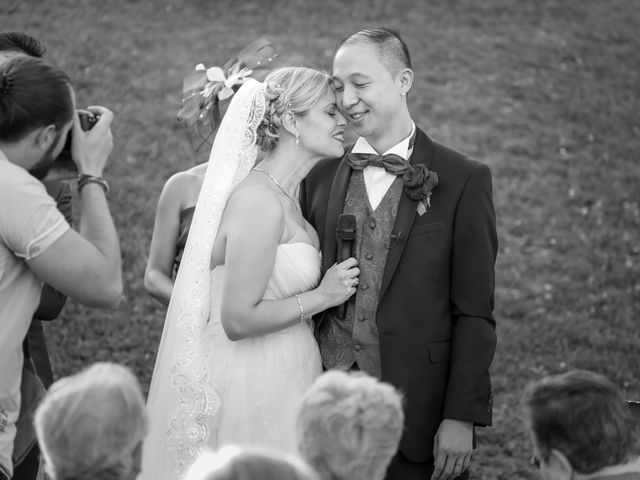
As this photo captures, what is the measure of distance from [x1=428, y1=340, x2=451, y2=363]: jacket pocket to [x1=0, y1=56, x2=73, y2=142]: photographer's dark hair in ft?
6.16

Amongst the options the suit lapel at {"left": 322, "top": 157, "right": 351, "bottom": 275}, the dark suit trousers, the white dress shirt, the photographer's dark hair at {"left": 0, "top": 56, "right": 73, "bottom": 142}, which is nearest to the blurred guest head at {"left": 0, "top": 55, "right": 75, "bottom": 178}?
the photographer's dark hair at {"left": 0, "top": 56, "right": 73, "bottom": 142}

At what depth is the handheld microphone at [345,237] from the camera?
4238 mm

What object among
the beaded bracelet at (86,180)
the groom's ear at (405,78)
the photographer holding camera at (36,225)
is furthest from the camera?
the groom's ear at (405,78)

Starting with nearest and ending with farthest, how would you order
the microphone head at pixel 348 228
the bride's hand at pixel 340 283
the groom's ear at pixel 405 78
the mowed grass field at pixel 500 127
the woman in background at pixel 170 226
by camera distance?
the bride's hand at pixel 340 283, the microphone head at pixel 348 228, the groom's ear at pixel 405 78, the woman in background at pixel 170 226, the mowed grass field at pixel 500 127

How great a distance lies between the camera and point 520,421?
6816 mm

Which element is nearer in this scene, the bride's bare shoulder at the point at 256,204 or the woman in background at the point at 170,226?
the bride's bare shoulder at the point at 256,204

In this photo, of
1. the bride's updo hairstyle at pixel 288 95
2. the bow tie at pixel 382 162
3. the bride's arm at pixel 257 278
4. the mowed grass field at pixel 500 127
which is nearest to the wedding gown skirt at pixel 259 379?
the bride's arm at pixel 257 278

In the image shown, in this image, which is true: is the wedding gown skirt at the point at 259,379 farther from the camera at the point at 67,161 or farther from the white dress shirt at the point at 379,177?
the camera at the point at 67,161

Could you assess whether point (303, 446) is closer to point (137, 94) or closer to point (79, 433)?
point (79, 433)

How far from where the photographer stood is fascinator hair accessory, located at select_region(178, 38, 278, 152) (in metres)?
5.03

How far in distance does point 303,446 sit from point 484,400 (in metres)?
1.51

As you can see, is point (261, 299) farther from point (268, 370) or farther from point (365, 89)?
point (365, 89)

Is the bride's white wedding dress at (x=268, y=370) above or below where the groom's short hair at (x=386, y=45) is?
below

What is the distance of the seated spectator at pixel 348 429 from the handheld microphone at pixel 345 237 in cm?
135
